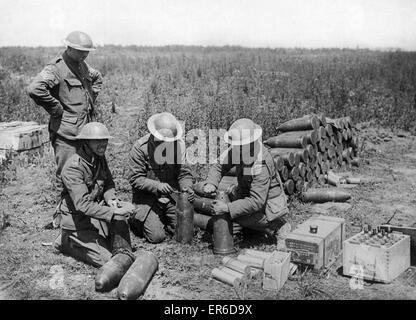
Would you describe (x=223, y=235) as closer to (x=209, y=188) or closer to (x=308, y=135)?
(x=209, y=188)

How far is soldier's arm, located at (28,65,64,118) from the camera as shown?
559cm

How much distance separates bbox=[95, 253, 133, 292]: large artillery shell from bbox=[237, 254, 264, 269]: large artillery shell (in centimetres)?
126

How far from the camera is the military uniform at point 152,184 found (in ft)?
19.7

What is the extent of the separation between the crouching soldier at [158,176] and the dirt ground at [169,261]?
0.30 metres

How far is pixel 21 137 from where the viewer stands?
9.16m

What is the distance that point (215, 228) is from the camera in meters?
5.55

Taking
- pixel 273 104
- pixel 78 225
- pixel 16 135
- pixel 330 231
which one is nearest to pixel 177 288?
pixel 78 225

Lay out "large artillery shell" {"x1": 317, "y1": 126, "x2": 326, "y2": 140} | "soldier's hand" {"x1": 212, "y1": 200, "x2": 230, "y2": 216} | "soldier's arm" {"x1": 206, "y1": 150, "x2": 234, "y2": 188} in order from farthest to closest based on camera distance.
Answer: "large artillery shell" {"x1": 317, "y1": 126, "x2": 326, "y2": 140}, "soldier's arm" {"x1": 206, "y1": 150, "x2": 234, "y2": 188}, "soldier's hand" {"x1": 212, "y1": 200, "x2": 230, "y2": 216}

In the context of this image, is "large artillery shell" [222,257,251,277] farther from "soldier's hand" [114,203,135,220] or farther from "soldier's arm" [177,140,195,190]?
"soldier's arm" [177,140,195,190]

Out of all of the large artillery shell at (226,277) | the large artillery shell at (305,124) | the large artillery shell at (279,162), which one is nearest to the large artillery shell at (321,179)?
the large artillery shell at (305,124)

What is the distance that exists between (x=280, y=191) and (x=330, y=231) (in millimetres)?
1126

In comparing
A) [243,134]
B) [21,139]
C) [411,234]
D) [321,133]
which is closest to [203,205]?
[243,134]

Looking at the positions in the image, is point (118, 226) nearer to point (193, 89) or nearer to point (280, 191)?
point (280, 191)

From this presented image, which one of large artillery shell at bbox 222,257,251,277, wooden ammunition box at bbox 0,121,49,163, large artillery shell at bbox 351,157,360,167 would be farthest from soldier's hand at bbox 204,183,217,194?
large artillery shell at bbox 351,157,360,167
